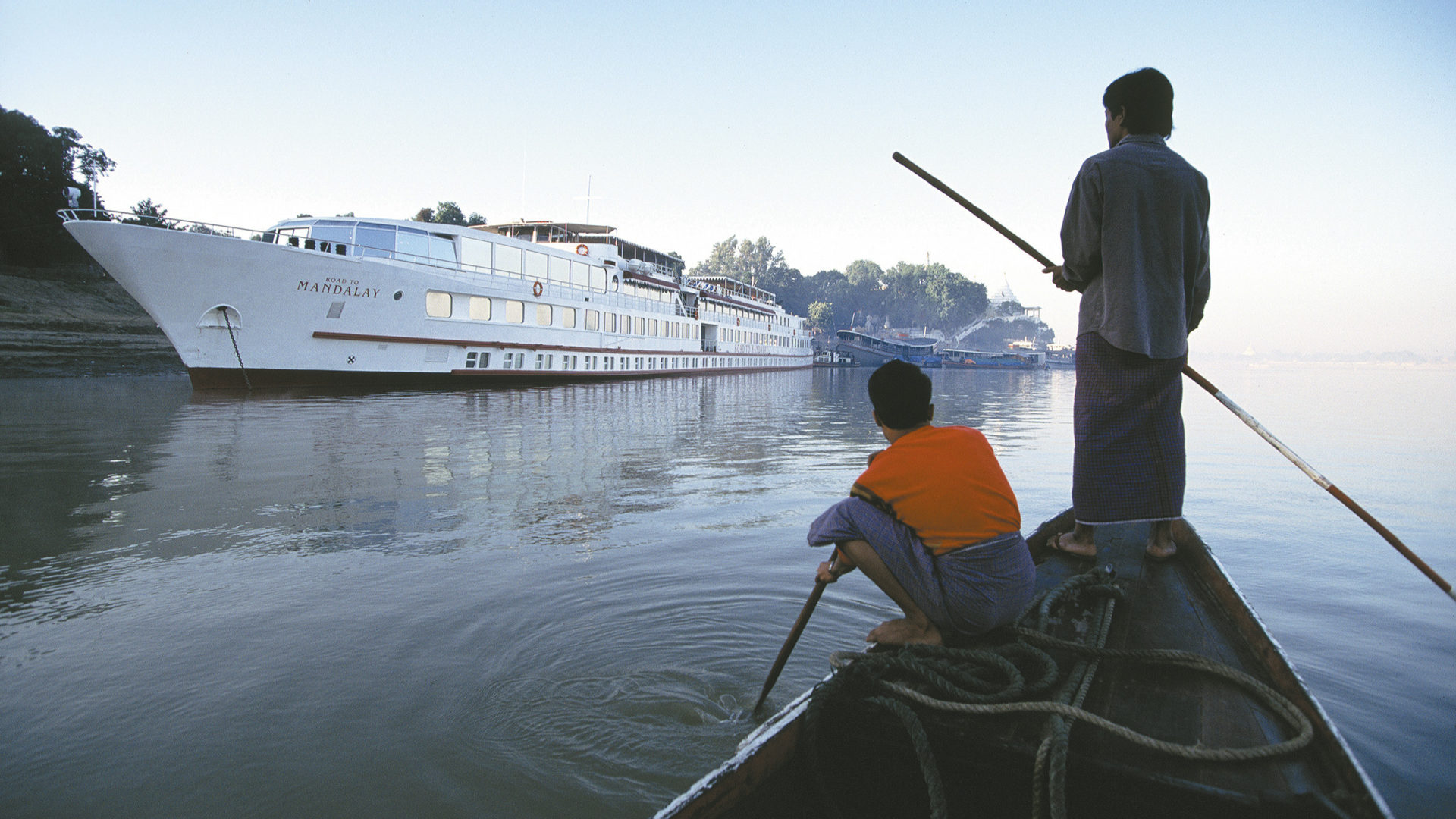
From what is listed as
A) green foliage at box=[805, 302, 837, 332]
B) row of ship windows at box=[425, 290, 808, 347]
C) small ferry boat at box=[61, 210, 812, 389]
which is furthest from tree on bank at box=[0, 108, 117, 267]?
green foliage at box=[805, 302, 837, 332]

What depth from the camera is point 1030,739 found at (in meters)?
1.46

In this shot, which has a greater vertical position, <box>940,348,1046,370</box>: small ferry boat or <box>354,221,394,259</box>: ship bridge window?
<box>354,221,394,259</box>: ship bridge window

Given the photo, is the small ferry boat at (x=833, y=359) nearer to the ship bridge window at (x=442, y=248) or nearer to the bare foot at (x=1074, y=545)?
the ship bridge window at (x=442, y=248)

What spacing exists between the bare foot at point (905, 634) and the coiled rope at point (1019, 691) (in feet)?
0.57

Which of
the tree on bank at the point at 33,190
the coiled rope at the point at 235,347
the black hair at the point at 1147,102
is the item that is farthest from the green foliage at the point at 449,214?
the black hair at the point at 1147,102

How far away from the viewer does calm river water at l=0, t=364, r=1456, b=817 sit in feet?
7.05

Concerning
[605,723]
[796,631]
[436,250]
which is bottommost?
[605,723]

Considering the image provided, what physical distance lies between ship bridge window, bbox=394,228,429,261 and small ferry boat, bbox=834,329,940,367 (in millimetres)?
55682

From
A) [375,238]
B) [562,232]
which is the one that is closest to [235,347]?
[375,238]

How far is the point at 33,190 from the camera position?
26.0 metres

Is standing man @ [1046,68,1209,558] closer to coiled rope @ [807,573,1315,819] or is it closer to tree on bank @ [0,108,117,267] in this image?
coiled rope @ [807,573,1315,819]

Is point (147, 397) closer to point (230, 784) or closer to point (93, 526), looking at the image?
point (93, 526)

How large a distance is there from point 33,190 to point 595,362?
68.4ft

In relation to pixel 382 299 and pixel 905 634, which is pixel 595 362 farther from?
pixel 905 634
